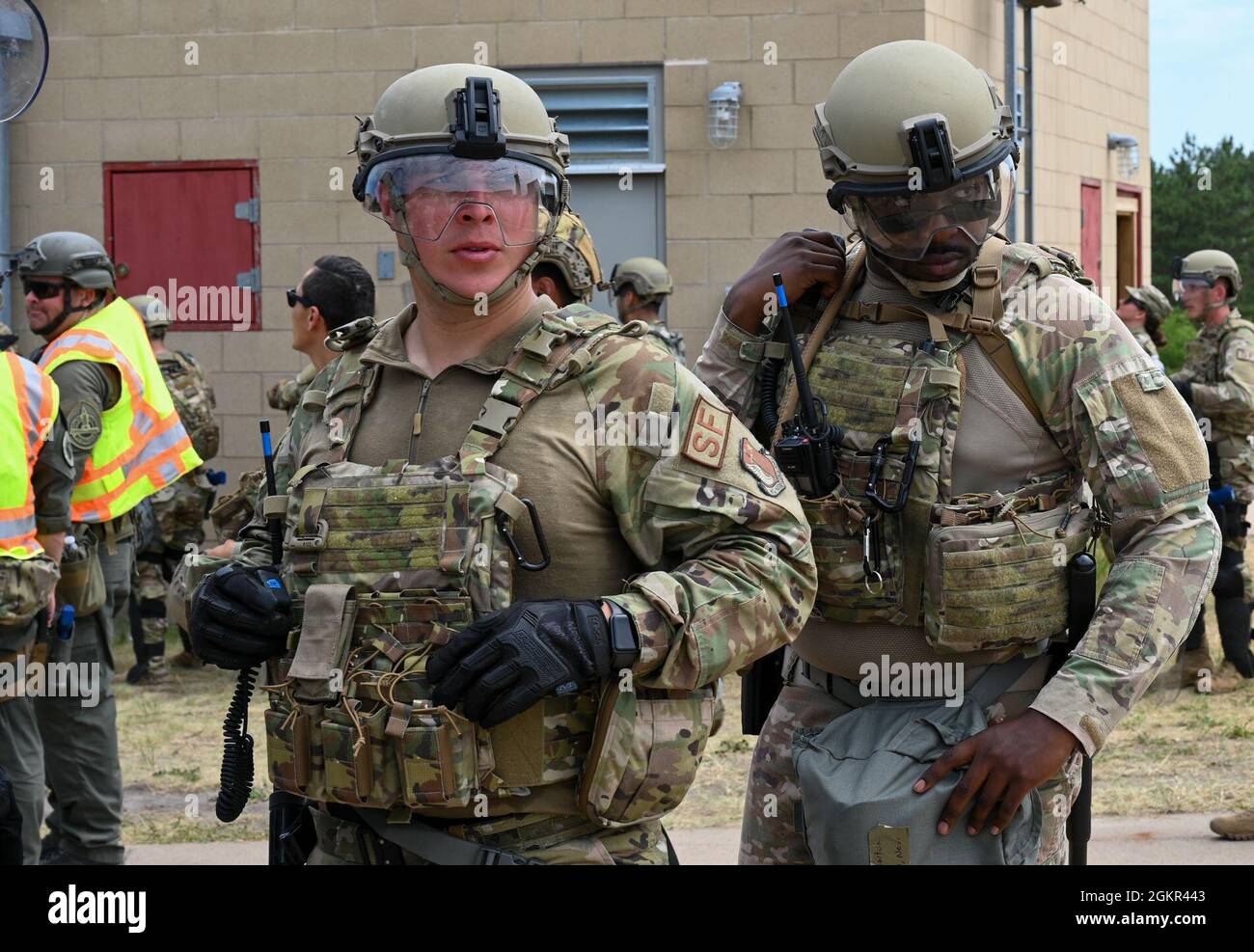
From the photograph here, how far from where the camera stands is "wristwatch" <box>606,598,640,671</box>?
233 centimetres

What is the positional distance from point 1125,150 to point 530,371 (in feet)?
41.7

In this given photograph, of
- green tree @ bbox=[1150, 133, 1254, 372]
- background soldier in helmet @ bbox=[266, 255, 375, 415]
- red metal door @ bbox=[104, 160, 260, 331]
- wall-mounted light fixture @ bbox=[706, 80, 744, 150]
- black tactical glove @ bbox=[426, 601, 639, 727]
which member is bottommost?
black tactical glove @ bbox=[426, 601, 639, 727]

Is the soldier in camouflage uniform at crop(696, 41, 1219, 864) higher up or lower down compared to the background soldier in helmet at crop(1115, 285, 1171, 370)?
lower down

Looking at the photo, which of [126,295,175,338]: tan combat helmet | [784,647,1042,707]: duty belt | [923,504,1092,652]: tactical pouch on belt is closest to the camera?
[923,504,1092,652]: tactical pouch on belt

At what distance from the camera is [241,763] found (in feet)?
8.80

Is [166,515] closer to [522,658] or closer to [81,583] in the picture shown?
[81,583]

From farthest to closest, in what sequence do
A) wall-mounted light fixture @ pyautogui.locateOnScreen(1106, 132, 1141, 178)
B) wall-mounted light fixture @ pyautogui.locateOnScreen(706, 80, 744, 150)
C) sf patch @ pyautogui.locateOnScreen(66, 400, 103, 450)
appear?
1. wall-mounted light fixture @ pyautogui.locateOnScreen(1106, 132, 1141, 178)
2. wall-mounted light fixture @ pyautogui.locateOnScreen(706, 80, 744, 150)
3. sf patch @ pyautogui.locateOnScreen(66, 400, 103, 450)

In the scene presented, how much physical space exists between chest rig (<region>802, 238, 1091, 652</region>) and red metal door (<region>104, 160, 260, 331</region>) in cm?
803

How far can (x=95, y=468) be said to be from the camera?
19.4 ft

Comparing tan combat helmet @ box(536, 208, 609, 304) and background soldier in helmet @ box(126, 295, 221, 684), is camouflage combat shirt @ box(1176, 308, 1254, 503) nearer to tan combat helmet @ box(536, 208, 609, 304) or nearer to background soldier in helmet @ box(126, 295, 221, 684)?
tan combat helmet @ box(536, 208, 609, 304)

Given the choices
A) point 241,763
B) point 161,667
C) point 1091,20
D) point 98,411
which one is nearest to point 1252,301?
point 1091,20

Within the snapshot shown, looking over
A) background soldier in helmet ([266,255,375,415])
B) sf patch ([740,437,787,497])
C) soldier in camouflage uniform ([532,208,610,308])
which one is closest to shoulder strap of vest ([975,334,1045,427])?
sf patch ([740,437,787,497])

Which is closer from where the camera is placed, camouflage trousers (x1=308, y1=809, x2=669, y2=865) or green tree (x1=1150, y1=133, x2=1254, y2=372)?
camouflage trousers (x1=308, y1=809, x2=669, y2=865)

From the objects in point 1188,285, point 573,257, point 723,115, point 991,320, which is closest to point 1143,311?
point 1188,285
